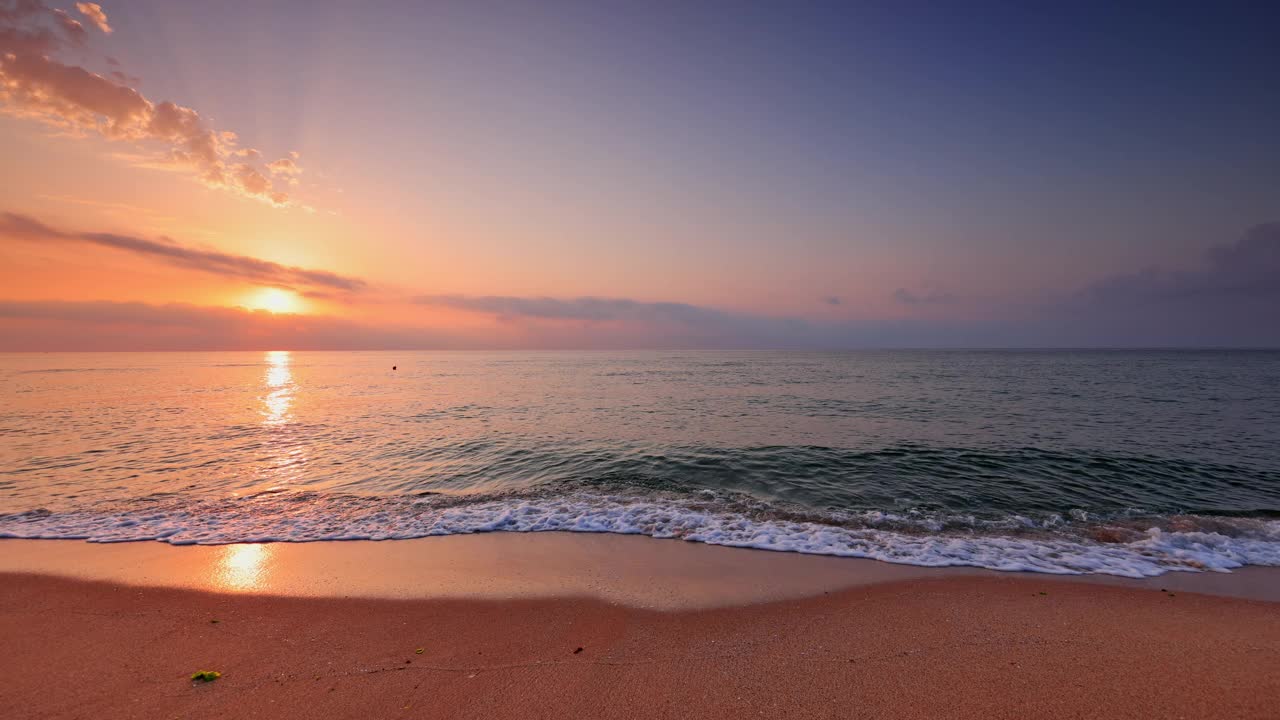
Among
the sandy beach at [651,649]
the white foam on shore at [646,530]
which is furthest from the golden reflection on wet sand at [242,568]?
the white foam on shore at [646,530]

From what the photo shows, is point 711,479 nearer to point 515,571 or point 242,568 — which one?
point 515,571

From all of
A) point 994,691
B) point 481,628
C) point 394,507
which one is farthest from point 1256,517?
point 394,507

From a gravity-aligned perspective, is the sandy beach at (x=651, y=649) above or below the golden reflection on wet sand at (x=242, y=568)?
above

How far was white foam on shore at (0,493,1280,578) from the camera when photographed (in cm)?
945

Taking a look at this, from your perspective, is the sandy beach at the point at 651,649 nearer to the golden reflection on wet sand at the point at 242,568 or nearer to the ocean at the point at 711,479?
the golden reflection on wet sand at the point at 242,568

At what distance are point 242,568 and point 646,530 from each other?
342 inches

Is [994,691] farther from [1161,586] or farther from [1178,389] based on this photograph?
[1178,389]

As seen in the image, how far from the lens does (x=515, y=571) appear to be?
8.94 m

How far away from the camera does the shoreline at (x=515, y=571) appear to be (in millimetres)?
8000

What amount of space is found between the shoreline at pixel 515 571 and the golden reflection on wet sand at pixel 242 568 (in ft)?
0.07

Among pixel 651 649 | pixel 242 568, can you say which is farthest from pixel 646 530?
pixel 242 568

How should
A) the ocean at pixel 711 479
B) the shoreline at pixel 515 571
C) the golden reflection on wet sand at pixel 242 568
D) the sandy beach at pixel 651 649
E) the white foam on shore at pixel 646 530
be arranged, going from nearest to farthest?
1. the sandy beach at pixel 651 649
2. the shoreline at pixel 515 571
3. the golden reflection on wet sand at pixel 242 568
4. the white foam on shore at pixel 646 530
5. the ocean at pixel 711 479

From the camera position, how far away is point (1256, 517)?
39.8 feet

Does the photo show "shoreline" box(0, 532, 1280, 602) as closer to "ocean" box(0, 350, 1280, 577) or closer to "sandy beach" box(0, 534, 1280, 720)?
"sandy beach" box(0, 534, 1280, 720)
